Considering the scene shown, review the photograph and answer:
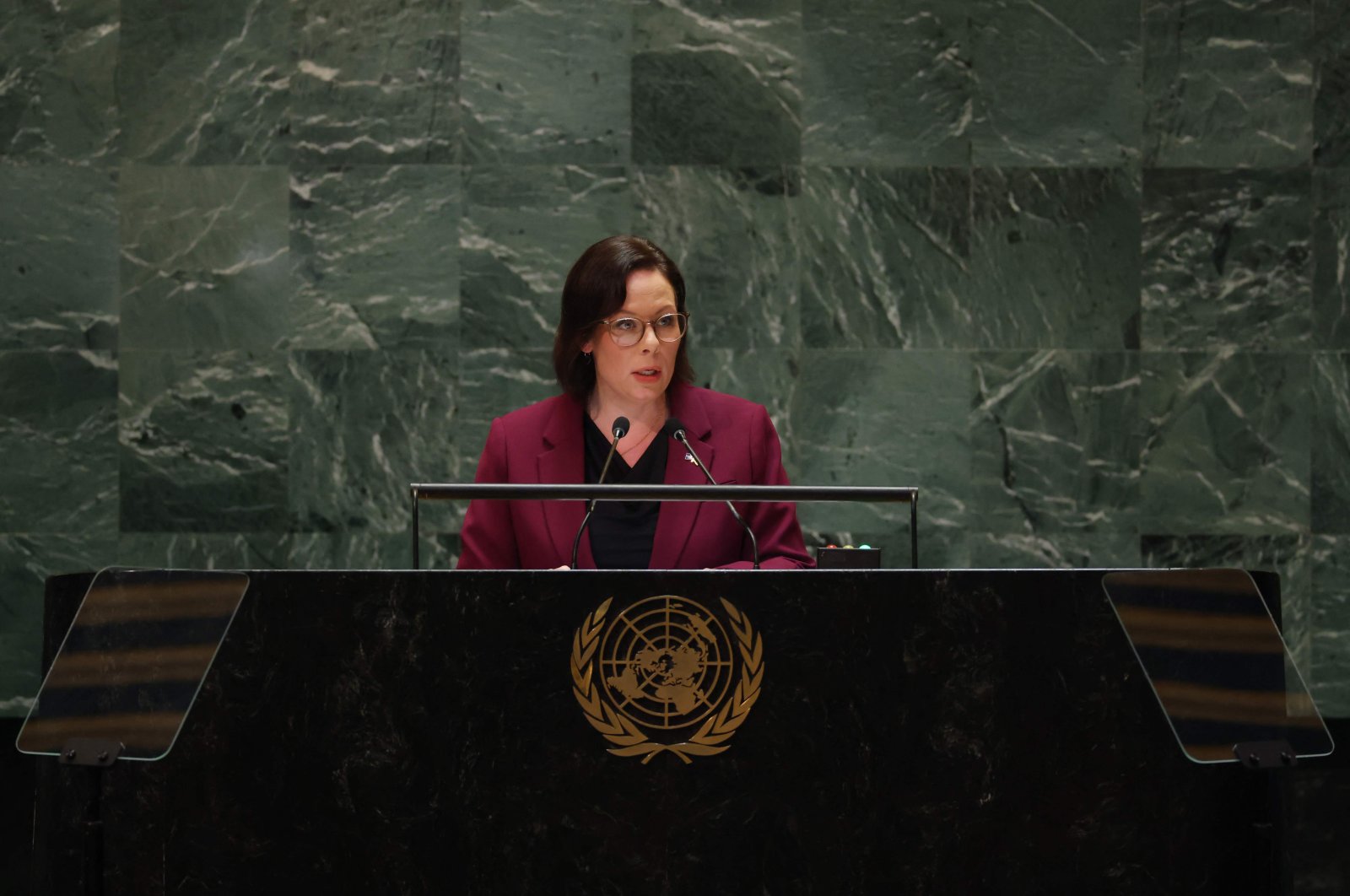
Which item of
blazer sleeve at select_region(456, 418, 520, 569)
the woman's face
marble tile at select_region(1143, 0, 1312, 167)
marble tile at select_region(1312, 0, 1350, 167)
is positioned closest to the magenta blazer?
blazer sleeve at select_region(456, 418, 520, 569)

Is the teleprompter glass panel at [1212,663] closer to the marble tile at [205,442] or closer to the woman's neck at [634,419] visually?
the woman's neck at [634,419]

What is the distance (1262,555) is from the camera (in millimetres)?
4332

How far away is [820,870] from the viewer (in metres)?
1.94

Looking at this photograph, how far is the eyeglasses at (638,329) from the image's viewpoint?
2887 millimetres

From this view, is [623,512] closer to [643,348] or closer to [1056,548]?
[643,348]

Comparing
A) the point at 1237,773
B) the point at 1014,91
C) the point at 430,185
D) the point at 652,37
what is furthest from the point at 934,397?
the point at 1237,773

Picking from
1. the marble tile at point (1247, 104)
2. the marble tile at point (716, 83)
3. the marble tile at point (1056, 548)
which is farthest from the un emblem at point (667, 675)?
the marble tile at point (1247, 104)

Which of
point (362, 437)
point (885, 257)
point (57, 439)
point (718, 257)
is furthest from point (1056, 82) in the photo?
point (57, 439)

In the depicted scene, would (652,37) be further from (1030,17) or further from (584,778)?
(584,778)

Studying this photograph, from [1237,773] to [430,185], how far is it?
315 cm

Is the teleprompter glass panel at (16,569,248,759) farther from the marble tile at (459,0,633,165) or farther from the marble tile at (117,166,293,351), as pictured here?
the marble tile at (459,0,633,165)

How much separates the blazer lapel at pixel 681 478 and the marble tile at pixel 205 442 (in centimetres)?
185

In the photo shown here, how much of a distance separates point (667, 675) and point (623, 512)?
957 millimetres

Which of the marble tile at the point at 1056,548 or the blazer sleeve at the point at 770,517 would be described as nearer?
the blazer sleeve at the point at 770,517
